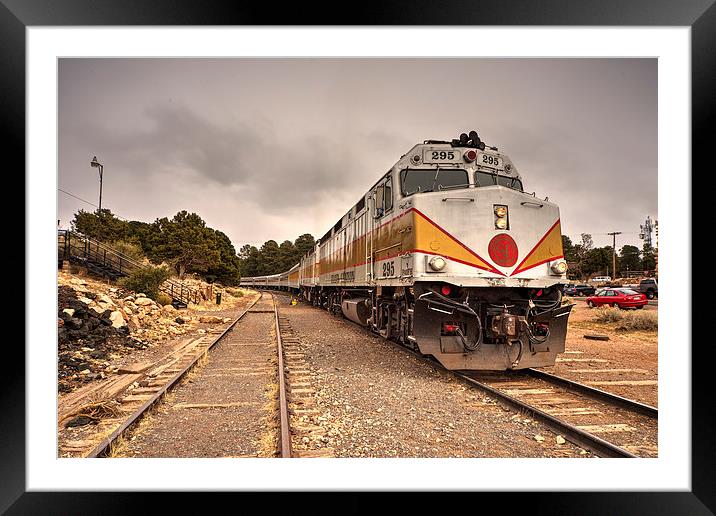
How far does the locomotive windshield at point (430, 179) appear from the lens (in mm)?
6930

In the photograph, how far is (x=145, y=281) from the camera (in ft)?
47.4

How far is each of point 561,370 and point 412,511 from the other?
495 centimetres

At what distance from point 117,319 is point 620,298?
19.0 m

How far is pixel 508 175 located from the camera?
24.1 ft

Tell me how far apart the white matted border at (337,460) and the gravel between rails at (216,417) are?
12.2 inches

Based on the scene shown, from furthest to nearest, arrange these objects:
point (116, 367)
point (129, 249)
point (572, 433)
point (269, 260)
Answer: point (269, 260)
point (129, 249)
point (116, 367)
point (572, 433)

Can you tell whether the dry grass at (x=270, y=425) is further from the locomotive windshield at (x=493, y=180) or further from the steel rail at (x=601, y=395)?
Answer: the locomotive windshield at (x=493, y=180)

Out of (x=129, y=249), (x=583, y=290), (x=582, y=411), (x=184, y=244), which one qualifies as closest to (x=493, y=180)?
(x=582, y=411)

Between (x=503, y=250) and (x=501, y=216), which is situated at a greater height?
(x=501, y=216)

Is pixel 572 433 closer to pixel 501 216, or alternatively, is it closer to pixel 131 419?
pixel 501 216

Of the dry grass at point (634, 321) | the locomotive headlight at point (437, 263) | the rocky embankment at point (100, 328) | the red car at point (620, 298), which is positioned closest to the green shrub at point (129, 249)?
the rocky embankment at point (100, 328)

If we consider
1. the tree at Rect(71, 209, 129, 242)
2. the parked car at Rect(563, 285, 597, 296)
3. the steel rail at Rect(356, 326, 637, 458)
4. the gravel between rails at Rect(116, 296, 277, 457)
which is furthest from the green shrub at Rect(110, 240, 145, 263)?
the parked car at Rect(563, 285, 597, 296)
